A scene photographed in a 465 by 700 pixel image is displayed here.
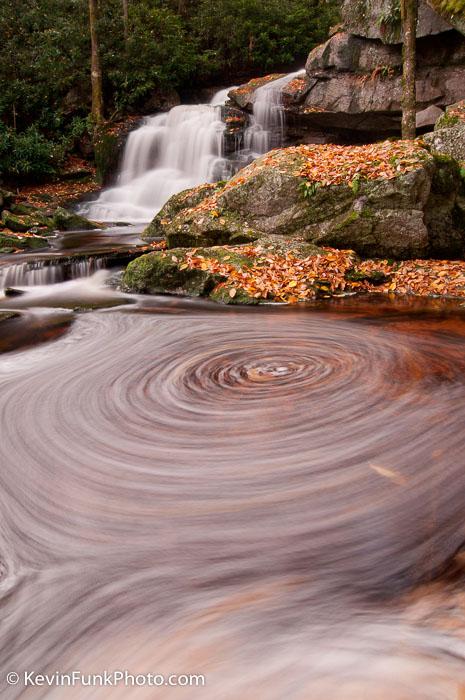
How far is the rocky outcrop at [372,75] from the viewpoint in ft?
47.9

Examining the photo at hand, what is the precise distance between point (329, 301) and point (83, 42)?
19.9 m

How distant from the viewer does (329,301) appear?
22.2 ft

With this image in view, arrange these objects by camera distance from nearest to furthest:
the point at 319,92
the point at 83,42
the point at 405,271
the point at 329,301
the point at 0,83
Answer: the point at 329,301
the point at 405,271
the point at 319,92
the point at 0,83
the point at 83,42

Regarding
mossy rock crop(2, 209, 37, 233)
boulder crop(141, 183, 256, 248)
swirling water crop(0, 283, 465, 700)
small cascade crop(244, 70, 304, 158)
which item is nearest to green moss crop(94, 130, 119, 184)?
small cascade crop(244, 70, 304, 158)

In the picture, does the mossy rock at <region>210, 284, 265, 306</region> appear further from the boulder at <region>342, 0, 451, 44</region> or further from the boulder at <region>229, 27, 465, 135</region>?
the boulder at <region>342, 0, 451, 44</region>

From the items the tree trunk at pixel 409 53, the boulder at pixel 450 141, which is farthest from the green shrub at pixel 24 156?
the boulder at pixel 450 141

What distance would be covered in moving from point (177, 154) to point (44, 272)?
10.3 meters

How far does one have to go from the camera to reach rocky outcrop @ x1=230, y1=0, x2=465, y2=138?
14.6 meters

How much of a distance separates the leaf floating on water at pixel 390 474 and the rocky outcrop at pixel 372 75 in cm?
1463

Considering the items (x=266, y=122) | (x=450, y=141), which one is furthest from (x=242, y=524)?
(x=266, y=122)

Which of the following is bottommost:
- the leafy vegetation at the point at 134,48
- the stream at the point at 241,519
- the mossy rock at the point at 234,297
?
the stream at the point at 241,519

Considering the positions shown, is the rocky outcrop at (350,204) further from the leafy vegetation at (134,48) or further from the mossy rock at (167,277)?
the leafy vegetation at (134,48)

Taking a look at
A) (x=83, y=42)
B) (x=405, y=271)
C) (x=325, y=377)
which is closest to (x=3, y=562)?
(x=325, y=377)

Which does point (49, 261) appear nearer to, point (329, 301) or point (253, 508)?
point (329, 301)
